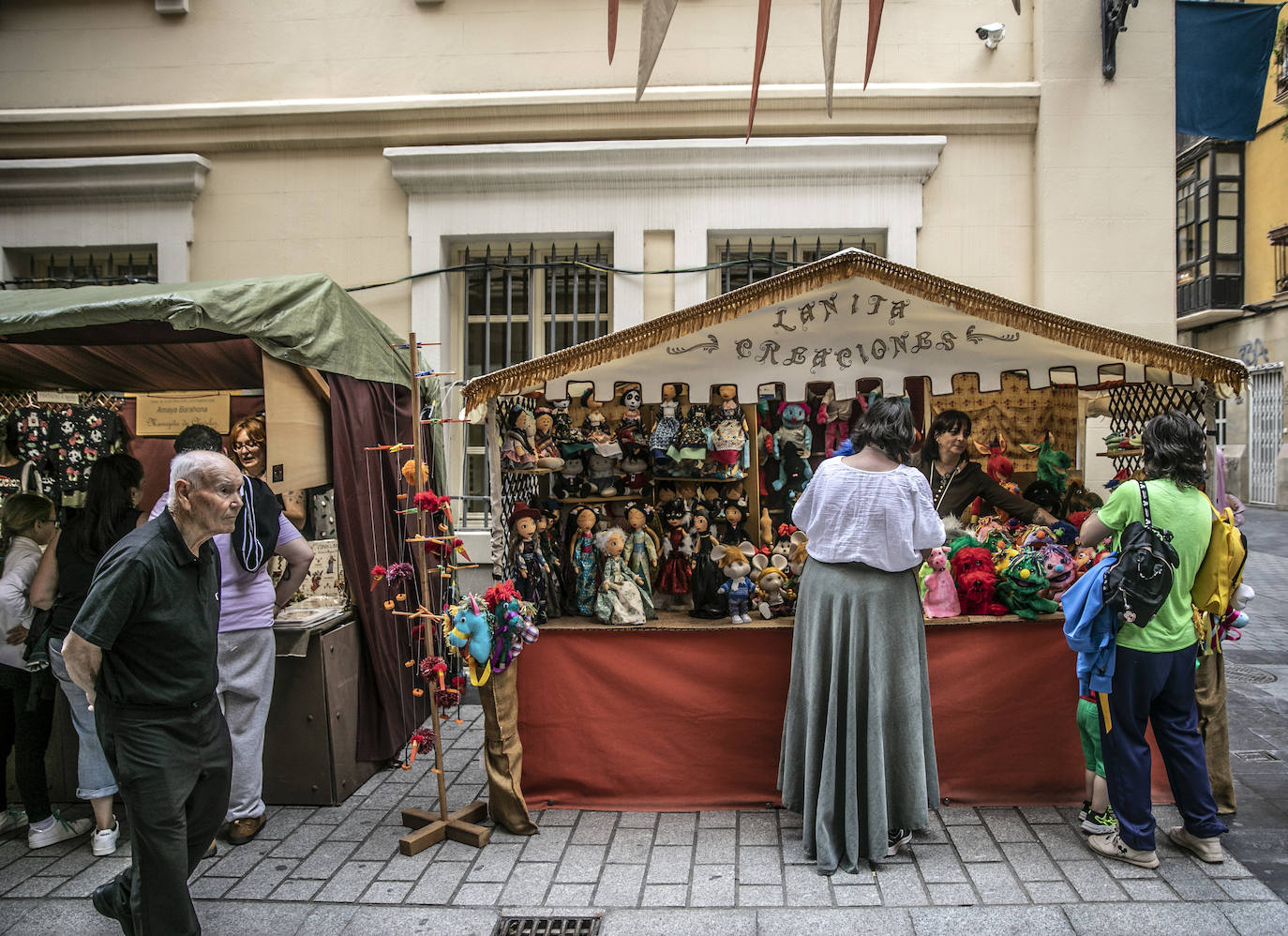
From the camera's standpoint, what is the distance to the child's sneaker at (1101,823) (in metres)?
3.95

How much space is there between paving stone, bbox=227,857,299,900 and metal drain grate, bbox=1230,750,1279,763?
5.20 metres

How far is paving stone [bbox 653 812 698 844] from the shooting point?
4090mm

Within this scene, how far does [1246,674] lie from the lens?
6.79 m

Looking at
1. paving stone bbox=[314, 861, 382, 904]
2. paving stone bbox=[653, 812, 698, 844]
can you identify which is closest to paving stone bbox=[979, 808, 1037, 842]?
paving stone bbox=[653, 812, 698, 844]

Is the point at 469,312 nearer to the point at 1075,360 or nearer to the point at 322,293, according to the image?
the point at 322,293

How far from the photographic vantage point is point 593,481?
214 inches

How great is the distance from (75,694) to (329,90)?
18.9ft

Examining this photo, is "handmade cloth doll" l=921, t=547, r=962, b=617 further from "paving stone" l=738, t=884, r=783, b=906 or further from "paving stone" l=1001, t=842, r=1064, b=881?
"paving stone" l=738, t=884, r=783, b=906

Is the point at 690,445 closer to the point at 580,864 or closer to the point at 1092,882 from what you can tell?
the point at 580,864

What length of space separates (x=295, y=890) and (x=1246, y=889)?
3.95 m

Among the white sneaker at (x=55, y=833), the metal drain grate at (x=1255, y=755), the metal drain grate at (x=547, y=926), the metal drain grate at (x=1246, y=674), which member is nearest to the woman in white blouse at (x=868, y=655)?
the metal drain grate at (x=547, y=926)

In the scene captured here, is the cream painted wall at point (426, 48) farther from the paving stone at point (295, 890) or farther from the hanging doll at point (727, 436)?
the paving stone at point (295, 890)

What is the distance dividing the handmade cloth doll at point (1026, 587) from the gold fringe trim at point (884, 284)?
115cm

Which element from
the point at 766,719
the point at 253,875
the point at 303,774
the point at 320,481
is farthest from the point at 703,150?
the point at 253,875
